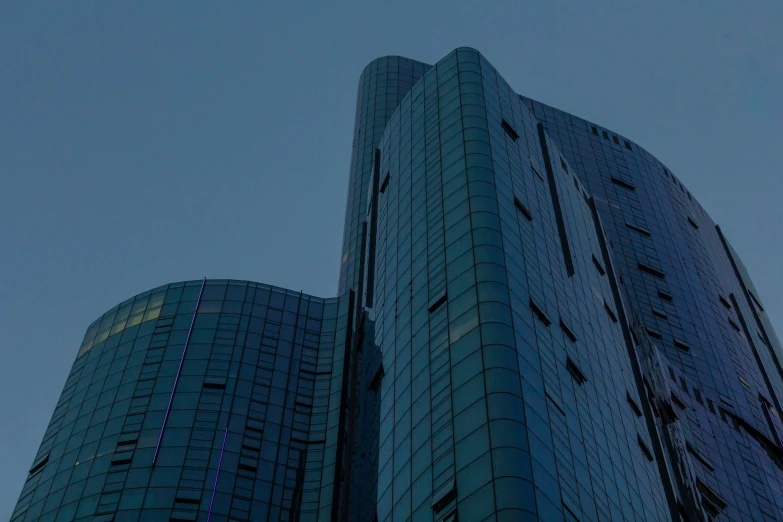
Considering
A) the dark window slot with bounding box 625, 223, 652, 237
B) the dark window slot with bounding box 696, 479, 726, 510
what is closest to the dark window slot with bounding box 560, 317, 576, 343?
the dark window slot with bounding box 696, 479, 726, 510

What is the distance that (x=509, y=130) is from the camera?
92125mm

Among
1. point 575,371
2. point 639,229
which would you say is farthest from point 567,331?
point 639,229

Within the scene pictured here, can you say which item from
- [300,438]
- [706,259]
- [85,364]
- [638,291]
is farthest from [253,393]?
[706,259]

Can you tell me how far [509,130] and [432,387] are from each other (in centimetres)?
3481

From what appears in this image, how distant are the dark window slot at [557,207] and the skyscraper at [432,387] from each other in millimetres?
230

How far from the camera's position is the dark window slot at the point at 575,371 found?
7156 cm

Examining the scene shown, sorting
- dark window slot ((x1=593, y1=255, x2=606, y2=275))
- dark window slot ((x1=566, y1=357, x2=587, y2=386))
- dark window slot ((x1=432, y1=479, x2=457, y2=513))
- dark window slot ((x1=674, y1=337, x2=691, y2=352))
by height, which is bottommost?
dark window slot ((x1=432, y1=479, x2=457, y2=513))

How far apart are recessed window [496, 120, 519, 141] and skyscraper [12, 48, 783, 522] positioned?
0.33 metres

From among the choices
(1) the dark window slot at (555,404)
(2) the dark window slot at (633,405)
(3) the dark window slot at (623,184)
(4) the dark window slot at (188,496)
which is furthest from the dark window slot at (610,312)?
(3) the dark window slot at (623,184)

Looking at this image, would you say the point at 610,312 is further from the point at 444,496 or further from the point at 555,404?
the point at 444,496

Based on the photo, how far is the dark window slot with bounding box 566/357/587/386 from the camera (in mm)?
71562

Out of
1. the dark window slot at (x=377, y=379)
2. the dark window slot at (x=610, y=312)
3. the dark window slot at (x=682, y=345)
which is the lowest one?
the dark window slot at (x=377, y=379)

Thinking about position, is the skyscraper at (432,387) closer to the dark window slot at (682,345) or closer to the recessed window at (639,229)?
the dark window slot at (682,345)

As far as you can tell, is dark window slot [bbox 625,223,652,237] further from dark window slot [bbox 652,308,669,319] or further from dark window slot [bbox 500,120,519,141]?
dark window slot [bbox 500,120,519,141]
